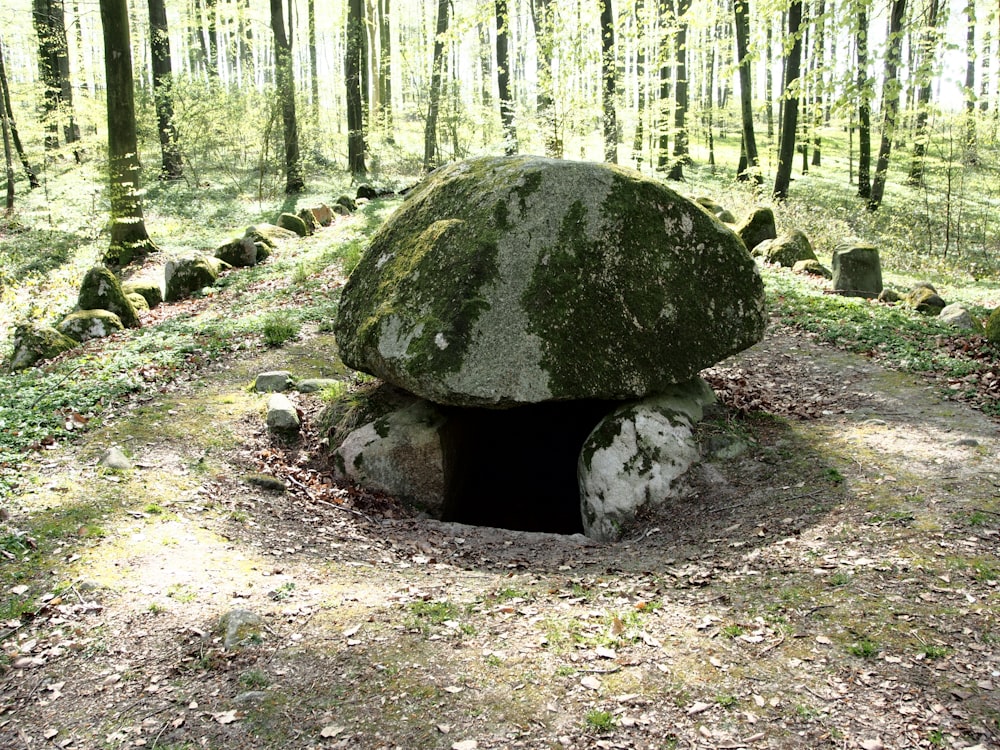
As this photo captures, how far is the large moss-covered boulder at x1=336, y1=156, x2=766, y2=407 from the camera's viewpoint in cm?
624

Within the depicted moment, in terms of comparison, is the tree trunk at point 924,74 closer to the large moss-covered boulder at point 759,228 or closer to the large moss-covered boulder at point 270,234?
the large moss-covered boulder at point 759,228

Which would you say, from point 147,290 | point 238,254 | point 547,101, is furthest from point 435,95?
point 147,290

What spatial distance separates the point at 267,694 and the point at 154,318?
9514 mm

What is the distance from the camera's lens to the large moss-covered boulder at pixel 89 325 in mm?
10445

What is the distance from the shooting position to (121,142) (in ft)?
46.6

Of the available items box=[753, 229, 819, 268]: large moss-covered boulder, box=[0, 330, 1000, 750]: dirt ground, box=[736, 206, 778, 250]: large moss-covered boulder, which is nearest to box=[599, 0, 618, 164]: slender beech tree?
box=[736, 206, 778, 250]: large moss-covered boulder

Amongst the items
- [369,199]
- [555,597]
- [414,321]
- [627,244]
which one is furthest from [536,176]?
[369,199]

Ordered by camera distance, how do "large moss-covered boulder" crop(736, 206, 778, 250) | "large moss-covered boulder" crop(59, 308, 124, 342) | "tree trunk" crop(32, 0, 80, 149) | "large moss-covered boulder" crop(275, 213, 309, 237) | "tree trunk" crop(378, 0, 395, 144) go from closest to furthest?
"large moss-covered boulder" crop(59, 308, 124, 342)
"large moss-covered boulder" crop(736, 206, 778, 250)
"large moss-covered boulder" crop(275, 213, 309, 237)
"tree trunk" crop(32, 0, 80, 149)
"tree trunk" crop(378, 0, 395, 144)

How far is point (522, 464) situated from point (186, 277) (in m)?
8.24

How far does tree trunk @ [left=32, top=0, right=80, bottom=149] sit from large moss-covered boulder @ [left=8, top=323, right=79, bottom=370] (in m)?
13.4

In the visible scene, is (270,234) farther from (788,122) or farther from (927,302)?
(927,302)

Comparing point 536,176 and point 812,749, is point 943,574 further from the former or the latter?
point 536,176

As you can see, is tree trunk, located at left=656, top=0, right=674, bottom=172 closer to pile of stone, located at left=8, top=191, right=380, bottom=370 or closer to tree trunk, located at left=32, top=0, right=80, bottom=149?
pile of stone, located at left=8, top=191, right=380, bottom=370

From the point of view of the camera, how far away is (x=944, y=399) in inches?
286
